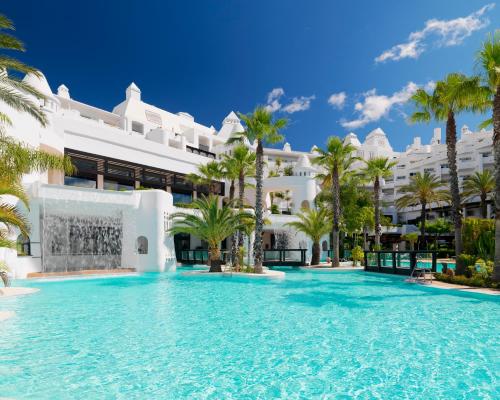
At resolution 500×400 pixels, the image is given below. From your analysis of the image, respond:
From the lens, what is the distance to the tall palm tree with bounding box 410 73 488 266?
16.2 metres

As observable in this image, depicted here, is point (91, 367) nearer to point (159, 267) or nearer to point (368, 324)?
point (368, 324)

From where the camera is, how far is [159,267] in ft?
80.1

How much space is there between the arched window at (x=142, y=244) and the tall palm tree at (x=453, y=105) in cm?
1824

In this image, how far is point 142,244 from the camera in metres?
24.7

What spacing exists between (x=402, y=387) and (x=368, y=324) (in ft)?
12.7

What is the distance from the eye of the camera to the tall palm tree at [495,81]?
48.5 ft

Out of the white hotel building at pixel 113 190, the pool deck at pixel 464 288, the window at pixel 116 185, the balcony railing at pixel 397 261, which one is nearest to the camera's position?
the pool deck at pixel 464 288

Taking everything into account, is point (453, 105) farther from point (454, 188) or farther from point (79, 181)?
point (79, 181)

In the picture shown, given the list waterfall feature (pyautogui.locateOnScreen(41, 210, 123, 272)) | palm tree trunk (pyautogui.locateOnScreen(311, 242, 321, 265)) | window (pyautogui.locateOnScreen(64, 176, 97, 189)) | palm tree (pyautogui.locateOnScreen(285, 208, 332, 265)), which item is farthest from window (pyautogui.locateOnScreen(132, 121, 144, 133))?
palm tree trunk (pyautogui.locateOnScreen(311, 242, 321, 265))

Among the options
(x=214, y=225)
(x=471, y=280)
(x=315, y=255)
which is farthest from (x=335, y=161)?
(x=471, y=280)

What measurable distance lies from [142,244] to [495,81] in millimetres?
21525

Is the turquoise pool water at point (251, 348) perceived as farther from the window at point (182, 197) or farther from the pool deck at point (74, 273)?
the window at point (182, 197)

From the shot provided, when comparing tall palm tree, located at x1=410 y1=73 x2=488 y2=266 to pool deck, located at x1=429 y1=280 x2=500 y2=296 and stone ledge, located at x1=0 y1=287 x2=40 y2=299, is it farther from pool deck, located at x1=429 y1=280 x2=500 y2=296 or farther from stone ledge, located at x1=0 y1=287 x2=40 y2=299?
stone ledge, located at x1=0 y1=287 x2=40 y2=299

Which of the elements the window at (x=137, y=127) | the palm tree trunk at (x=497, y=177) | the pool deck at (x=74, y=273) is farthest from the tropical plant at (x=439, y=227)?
the window at (x=137, y=127)
